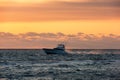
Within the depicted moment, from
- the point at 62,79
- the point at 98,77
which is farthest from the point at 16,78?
the point at 98,77

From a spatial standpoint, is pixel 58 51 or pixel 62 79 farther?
pixel 58 51

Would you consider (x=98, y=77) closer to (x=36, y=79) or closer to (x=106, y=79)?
(x=106, y=79)

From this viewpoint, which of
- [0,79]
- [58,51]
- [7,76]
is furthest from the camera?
[58,51]

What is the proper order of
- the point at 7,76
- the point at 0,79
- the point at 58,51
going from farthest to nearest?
the point at 58,51 → the point at 7,76 → the point at 0,79

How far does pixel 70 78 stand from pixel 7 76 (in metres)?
9.40

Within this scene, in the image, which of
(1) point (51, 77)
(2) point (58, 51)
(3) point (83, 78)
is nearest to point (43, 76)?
(1) point (51, 77)

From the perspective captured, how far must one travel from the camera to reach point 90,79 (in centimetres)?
6700

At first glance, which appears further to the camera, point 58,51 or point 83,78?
point 58,51

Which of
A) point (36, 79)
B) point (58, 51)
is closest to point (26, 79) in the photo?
point (36, 79)

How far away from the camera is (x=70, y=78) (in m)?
68.2

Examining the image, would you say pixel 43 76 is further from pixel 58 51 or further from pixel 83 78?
pixel 58 51

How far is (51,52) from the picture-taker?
182 meters

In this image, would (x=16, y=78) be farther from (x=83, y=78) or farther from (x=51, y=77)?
(x=83, y=78)

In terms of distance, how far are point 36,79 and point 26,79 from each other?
136 cm
